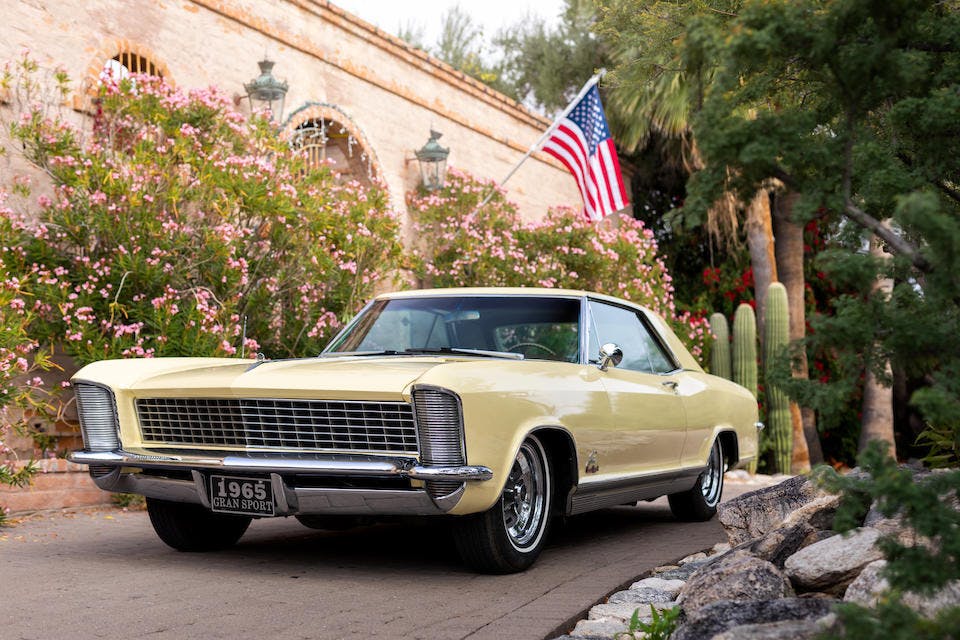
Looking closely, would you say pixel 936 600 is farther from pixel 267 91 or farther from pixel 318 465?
pixel 267 91

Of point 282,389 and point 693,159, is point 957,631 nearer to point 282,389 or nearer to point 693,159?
point 282,389

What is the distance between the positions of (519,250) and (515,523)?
803 cm

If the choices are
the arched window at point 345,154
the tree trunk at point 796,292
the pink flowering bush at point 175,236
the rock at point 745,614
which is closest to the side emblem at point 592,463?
the rock at point 745,614

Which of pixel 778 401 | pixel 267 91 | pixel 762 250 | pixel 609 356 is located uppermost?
pixel 267 91

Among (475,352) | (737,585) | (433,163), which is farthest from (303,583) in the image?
(433,163)

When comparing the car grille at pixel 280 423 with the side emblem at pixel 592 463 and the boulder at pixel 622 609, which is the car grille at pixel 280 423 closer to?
the boulder at pixel 622 609

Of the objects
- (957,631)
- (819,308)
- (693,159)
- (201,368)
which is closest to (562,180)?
(693,159)

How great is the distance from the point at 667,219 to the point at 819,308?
16376 mm

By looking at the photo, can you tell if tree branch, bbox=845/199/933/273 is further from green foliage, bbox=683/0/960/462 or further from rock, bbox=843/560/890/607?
rock, bbox=843/560/890/607

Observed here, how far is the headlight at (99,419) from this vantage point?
570 centimetres

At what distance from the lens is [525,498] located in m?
5.55

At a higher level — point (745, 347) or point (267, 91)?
point (267, 91)

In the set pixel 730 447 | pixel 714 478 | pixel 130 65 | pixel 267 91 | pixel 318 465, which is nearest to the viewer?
pixel 318 465

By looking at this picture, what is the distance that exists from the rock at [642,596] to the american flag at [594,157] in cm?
861
